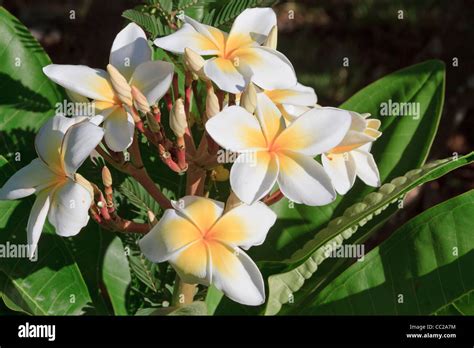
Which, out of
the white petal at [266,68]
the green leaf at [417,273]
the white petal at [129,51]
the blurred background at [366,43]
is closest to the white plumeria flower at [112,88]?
the white petal at [129,51]

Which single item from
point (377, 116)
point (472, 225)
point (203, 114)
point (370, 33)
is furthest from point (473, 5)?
point (203, 114)

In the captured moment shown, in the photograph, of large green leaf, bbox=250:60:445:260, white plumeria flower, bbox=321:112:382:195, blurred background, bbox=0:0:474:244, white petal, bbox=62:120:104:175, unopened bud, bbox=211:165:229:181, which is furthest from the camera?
blurred background, bbox=0:0:474:244

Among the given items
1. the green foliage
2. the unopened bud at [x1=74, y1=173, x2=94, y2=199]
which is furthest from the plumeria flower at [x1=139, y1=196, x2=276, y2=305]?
the green foliage

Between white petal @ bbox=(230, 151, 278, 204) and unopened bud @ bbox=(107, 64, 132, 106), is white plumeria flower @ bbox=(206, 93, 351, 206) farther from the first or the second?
unopened bud @ bbox=(107, 64, 132, 106)

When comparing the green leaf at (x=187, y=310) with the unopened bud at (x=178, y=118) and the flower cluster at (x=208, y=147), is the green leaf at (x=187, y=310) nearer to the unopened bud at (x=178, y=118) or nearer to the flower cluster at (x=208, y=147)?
the flower cluster at (x=208, y=147)

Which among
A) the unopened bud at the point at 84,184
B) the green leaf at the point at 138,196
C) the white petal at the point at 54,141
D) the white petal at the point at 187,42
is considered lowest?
the green leaf at the point at 138,196

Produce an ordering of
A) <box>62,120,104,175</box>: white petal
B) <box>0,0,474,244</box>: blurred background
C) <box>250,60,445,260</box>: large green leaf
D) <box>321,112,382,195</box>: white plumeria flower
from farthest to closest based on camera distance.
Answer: <box>0,0,474,244</box>: blurred background
<box>250,60,445,260</box>: large green leaf
<box>321,112,382,195</box>: white plumeria flower
<box>62,120,104,175</box>: white petal
